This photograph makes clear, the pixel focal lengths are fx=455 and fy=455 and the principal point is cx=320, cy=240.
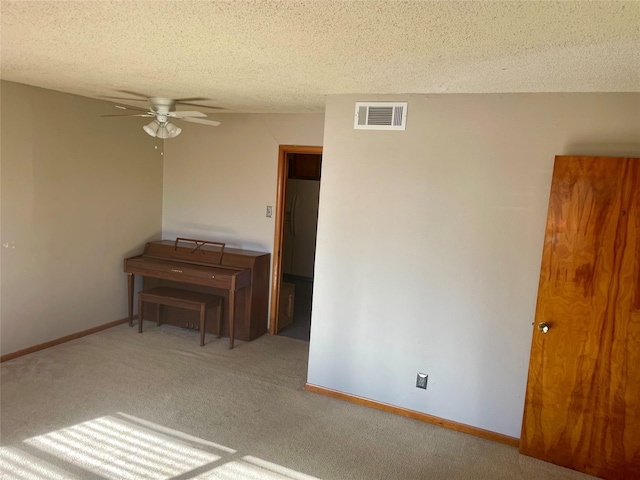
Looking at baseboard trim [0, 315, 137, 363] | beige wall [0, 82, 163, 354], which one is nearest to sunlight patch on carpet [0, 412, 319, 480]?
baseboard trim [0, 315, 137, 363]

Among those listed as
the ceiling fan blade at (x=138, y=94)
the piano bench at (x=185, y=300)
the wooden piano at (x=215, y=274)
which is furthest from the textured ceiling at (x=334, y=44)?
the piano bench at (x=185, y=300)

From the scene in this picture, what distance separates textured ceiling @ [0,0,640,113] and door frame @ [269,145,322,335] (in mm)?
1354

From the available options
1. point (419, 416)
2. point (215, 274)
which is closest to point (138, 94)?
point (215, 274)

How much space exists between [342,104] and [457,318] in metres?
1.58

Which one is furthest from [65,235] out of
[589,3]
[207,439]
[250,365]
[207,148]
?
[589,3]

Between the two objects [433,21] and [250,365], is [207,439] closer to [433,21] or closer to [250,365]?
[250,365]

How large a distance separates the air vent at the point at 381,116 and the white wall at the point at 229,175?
1.22 meters

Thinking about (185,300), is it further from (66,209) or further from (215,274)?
(66,209)

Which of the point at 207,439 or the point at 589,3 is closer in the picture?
the point at 589,3

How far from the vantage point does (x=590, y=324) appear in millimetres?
2496

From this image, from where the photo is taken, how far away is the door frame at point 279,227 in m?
4.34

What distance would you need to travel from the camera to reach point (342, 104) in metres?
3.04

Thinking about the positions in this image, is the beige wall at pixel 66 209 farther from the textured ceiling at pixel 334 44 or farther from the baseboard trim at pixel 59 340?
the textured ceiling at pixel 334 44

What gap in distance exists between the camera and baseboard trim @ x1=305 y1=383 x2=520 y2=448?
9.37 ft
